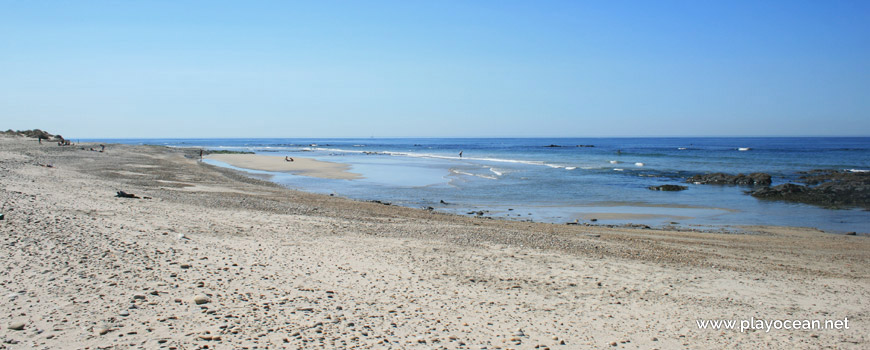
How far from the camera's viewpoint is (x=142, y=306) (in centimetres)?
559

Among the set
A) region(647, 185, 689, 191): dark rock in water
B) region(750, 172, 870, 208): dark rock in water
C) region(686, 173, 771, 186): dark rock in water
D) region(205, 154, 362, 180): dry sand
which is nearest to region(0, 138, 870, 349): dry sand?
region(750, 172, 870, 208): dark rock in water

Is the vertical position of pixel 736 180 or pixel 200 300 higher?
pixel 200 300

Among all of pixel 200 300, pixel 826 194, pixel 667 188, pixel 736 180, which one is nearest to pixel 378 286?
pixel 200 300

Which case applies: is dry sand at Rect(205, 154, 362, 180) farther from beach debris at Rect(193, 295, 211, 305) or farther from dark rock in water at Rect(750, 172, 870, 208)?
beach debris at Rect(193, 295, 211, 305)

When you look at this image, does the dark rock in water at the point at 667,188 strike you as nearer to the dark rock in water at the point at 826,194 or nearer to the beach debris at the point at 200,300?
the dark rock in water at the point at 826,194

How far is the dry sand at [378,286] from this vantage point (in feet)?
17.1

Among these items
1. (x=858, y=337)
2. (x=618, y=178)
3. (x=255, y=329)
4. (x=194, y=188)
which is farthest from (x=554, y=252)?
(x=618, y=178)

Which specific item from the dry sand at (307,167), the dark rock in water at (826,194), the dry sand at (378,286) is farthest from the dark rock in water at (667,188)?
the dry sand at (307,167)

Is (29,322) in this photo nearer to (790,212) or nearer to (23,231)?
(23,231)

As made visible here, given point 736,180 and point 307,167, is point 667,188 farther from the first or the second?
point 307,167

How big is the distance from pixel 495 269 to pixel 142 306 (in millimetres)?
4939

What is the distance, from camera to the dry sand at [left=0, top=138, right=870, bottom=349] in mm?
5215

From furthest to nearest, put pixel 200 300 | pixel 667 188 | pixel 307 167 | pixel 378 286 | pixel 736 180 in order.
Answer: pixel 307 167 → pixel 736 180 → pixel 667 188 → pixel 378 286 → pixel 200 300

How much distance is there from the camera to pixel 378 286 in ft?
22.8
